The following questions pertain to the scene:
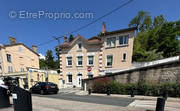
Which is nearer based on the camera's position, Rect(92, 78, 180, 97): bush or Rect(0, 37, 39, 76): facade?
Rect(92, 78, 180, 97): bush

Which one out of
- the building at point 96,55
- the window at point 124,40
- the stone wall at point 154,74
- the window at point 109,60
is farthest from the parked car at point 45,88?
the window at point 124,40

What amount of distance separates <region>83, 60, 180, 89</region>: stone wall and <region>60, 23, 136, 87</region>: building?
433cm

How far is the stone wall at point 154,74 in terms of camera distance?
755 centimetres

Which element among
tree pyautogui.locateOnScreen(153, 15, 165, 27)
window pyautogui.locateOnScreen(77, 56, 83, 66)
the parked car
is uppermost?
tree pyautogui.locateOnScreen(153, 15, 165, 27)

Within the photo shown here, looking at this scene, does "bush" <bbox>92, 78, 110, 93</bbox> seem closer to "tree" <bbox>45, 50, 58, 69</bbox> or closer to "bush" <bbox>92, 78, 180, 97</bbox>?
"bush" <bbox>92, 78, 180, 97</bbox>

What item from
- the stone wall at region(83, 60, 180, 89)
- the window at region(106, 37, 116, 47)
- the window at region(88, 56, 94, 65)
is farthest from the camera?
the window at region(88, 56, 94, 65)

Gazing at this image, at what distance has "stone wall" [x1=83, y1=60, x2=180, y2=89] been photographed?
7551 mm

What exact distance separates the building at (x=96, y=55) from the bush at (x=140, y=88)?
388 centimetres

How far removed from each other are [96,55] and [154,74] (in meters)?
8.62

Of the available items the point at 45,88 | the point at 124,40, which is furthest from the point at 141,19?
the point at 45,88

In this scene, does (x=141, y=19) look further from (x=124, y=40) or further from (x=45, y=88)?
(x=45, y=88)

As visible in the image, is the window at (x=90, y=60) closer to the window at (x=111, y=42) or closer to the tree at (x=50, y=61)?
the window at (x=111, y=42)

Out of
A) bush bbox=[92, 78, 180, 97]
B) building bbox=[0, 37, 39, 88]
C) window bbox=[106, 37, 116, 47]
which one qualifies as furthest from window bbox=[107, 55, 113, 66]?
building bbox=[0, 37, 39, 88]

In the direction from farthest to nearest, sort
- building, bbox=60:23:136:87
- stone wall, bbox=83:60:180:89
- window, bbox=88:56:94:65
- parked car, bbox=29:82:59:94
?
window, bbox=88:56:94:65 < building, bbox=60:23:136:87 < parked car, bbox=29:82:59:94 < stone wall, bbox=83:60:180:89
